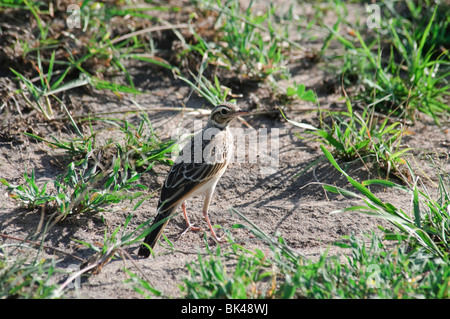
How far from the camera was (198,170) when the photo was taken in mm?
5766

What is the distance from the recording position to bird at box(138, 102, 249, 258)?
17.5 feet

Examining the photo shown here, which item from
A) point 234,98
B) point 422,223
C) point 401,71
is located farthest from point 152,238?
point 401,71

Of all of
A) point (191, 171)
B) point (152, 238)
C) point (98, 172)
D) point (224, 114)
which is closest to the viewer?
point (152, 238)

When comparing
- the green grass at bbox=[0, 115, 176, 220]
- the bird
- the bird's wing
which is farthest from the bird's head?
the green grass at bbox=[0, 115, 176, 220]

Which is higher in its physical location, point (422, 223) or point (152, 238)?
point (422, 223)

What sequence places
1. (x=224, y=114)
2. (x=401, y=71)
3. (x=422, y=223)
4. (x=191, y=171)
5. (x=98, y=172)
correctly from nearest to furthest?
(x=422, y=223) → (x=191, y=171) → (x=98, y=172) → (x=224, y=114) → (x=401, y=71)

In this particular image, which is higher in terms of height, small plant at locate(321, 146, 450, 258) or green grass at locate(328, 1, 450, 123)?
green grass at locate(328, 1, 450, 123)

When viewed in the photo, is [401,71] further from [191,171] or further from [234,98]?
[191,171]

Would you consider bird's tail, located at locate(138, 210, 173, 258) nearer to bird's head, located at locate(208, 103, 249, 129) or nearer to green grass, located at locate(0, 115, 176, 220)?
green grass, located at locate(0, 115, 176, 220)

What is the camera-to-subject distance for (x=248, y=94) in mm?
7676

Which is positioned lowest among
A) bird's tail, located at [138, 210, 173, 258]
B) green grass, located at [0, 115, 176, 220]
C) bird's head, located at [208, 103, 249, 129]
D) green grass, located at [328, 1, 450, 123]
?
bird's tail, located at [138, 210, 173, 258]

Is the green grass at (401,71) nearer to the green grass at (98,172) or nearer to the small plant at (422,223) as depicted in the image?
the small plant at (422,223)

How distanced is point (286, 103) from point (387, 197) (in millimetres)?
2222

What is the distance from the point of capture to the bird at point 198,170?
5.33 m
